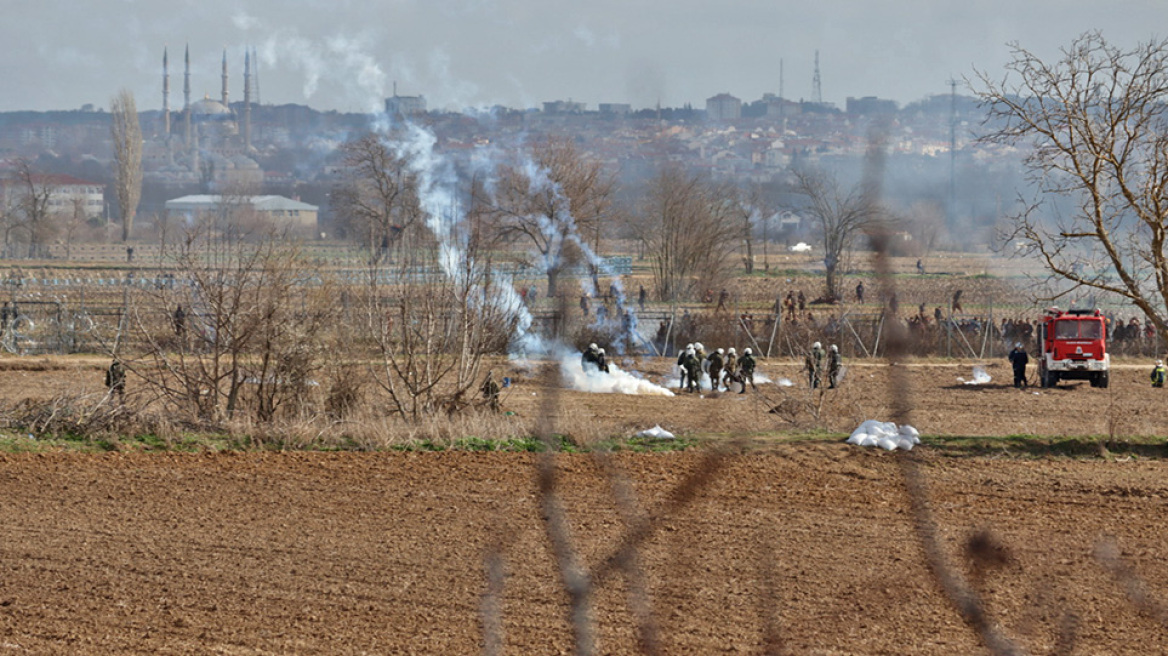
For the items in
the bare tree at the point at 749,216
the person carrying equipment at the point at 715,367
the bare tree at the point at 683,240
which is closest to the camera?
the person carrying equipment at the point at 715,367

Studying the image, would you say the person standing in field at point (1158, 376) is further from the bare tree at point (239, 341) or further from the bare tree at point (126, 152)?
the bare tree at point (126, 152)

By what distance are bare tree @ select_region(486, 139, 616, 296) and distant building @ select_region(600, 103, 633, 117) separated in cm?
5639

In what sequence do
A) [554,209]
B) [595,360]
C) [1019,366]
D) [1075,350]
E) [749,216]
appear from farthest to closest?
1. [749,216]
2. [554,209]
3. [1075,350]
4. [1019,366]
5. [595,360]

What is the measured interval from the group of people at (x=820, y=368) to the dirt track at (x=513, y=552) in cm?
502

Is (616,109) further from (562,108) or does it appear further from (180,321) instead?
(180,321)

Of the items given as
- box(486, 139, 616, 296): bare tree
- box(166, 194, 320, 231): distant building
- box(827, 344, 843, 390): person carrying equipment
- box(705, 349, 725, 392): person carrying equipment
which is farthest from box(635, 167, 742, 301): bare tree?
box(166, 194, 320, 231): distant building

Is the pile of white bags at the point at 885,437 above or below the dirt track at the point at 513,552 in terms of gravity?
above

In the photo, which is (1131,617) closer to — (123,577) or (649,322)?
(123,577)

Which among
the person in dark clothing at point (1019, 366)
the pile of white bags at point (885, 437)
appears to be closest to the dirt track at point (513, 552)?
the pile of white bags at point (885, 437)

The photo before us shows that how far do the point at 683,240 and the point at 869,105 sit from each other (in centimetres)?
8915

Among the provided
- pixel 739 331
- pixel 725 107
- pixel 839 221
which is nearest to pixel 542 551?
pixel 739 331

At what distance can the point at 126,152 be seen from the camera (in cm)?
8575

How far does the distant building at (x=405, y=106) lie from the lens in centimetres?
6606

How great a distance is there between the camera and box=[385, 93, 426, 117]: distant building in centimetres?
6606
